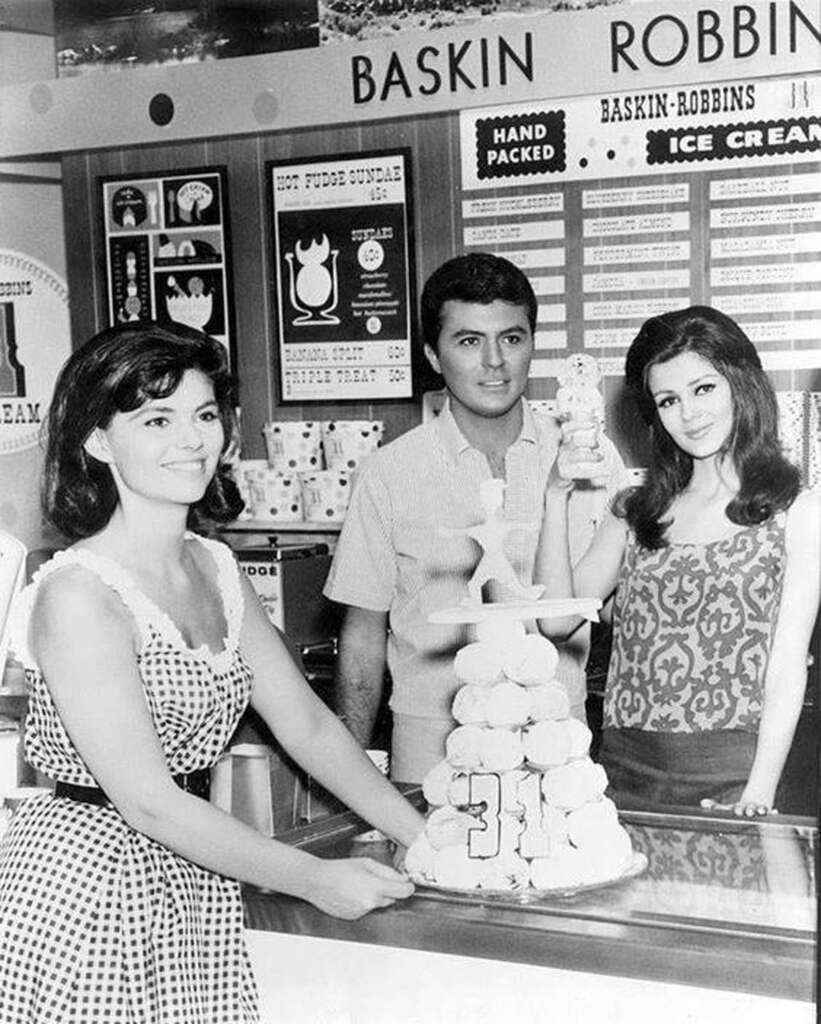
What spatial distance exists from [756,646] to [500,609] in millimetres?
421

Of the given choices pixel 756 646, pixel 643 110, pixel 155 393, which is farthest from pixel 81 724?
pixel 643 110

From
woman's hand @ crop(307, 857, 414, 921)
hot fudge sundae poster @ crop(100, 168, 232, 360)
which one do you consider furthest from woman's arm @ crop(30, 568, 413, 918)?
hot fudge sundae poster @ crop(100, 168, 232, 360)

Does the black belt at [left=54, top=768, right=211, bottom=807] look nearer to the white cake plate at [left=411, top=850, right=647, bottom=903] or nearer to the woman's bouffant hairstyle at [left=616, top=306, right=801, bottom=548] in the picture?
the white cake plate at [left=411, top=850, right=647, bottom=903]

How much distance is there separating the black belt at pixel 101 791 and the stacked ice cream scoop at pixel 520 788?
0.86 feet

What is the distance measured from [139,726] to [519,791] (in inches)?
14.7

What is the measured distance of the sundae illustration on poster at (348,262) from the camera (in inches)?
100

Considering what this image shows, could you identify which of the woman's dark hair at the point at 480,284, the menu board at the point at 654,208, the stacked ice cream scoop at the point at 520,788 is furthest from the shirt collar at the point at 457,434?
the stacked ice cream scoop at the point at 520,788

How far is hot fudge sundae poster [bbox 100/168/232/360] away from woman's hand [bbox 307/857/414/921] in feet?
4.70

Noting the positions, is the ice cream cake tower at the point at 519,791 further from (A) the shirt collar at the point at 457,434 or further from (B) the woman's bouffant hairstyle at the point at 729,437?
(A) the shirt collar at the point at 457,434

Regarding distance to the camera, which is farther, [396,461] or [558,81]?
[396,461]

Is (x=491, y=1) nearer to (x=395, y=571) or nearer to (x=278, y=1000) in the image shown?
(x=395, y=571)

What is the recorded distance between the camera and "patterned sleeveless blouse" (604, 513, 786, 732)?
5.49ft

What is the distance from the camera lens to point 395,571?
2199 millimetres

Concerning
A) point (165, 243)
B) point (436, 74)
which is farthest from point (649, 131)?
point (165, 243)
